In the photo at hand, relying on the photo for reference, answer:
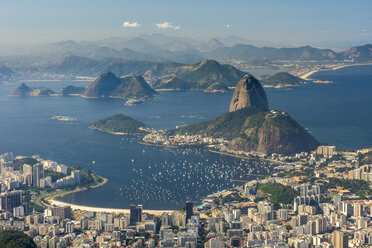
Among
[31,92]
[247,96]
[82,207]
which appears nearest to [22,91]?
[31,92]

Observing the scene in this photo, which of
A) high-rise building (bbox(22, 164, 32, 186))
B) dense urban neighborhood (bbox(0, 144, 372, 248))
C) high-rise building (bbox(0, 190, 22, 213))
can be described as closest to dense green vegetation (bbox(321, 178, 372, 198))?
dense urban neighborhood (bbox(0, 144, 372, 248))

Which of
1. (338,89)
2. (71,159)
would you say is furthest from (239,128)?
(338,89)

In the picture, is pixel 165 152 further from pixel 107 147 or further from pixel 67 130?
pixel 67 130

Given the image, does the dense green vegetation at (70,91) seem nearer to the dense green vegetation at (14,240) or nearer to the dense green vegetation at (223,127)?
the dense green vegetation at (223,127)

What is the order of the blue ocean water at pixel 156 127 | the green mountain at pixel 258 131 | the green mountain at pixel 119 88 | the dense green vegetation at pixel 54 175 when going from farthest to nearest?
1. the green mountain at pixel 119 88
2. the green mountain at pixel 258 131
3. the dense green vegetation at pixel 54 175
4. the blue ocean water at pixel 156 127

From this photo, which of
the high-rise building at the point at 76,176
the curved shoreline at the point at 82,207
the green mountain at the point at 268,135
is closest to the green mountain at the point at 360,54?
the green mountain at the point at 268,135

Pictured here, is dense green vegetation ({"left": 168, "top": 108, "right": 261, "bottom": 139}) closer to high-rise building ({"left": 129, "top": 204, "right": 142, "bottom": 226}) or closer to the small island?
the small island

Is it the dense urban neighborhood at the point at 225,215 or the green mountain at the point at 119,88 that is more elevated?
the green mountain at the point at 119,88
